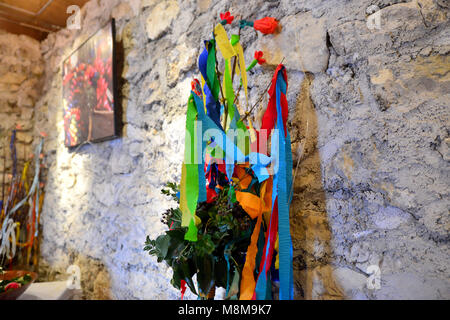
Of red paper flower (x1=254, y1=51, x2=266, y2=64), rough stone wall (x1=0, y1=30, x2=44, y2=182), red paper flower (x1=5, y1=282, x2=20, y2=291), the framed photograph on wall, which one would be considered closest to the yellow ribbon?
red paper flower (x1=254, y1=51, x2=266, y2=64)

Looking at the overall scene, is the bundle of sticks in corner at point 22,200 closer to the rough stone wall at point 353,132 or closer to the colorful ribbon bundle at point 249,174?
the rough stone wall at point 353,132

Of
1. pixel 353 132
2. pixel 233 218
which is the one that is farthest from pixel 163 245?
pixel 353 132

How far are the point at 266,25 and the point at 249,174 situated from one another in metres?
0.49

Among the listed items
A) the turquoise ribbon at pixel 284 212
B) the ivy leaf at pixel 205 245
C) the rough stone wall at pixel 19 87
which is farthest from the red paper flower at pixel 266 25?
the rough stone wall at pixel 19 87

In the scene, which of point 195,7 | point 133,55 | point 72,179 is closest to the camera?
point 195,7

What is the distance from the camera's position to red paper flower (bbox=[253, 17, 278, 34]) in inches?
33.8

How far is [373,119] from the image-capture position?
69cm

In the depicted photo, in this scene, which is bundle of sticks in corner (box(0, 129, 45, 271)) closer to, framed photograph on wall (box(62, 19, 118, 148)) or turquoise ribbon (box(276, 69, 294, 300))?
framed photograph on wall (box(62, 19, 118, 148))

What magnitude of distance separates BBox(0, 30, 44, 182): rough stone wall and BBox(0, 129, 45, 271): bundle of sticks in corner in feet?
0.08

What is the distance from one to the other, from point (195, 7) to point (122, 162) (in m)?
0.90

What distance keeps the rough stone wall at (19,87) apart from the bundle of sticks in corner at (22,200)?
0.02 m

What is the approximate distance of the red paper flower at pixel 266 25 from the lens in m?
0.86

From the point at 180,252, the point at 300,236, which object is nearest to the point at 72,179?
the point at 180,252

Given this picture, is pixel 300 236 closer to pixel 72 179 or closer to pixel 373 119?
pixel 373 119
